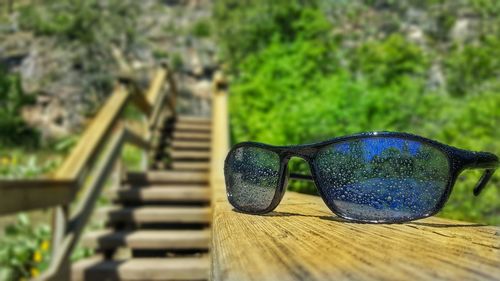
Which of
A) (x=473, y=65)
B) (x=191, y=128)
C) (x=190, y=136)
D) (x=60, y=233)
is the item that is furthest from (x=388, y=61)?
(x=60, y=233)

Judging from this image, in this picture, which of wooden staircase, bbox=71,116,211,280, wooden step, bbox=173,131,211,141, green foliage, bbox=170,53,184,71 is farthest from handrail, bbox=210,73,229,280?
green foliage, bbox=170,53,184,71

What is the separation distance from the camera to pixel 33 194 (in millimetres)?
2535

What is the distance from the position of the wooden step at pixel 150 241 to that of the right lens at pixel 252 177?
295cm

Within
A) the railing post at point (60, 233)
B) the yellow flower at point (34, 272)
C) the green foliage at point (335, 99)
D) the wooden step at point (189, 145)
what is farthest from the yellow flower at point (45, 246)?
the wooden step at point (189, 145)

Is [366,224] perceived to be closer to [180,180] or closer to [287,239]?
[287,239]

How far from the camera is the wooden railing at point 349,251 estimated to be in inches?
13.7

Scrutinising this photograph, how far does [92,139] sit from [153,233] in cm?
91

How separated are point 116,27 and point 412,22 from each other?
2018cm

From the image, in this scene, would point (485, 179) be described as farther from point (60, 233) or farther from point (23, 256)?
point (23, 256)

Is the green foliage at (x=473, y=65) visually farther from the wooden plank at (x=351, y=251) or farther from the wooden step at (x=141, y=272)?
the wooden plank at (x=351, y=251)

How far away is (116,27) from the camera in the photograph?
28.0 meters

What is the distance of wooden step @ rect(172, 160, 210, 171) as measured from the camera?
6.36 meters

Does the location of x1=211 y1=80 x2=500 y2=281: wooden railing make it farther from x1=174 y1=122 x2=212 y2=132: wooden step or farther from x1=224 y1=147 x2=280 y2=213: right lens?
x1=174 y1=122 x2=212 y2=132: wooden step

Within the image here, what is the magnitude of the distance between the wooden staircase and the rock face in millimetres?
20650
